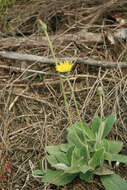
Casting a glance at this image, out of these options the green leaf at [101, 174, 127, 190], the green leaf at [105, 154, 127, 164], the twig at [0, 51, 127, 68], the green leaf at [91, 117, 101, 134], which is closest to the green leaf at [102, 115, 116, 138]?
the green leaf at [91, 117, 101, 134]

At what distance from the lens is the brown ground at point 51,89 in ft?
6.77

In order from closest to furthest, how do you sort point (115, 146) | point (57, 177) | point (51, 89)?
point (57, 177)
point (115, 146)
point (51, 89)

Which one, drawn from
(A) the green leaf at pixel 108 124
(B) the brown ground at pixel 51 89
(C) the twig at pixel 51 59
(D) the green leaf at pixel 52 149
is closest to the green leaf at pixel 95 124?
(A) the green leaf at pixel 108 124

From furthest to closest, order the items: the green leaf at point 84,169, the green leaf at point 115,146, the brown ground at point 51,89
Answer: the brown ground at point 51,89 < the green leaf at point 115,146 < the green leaf at point 84,169

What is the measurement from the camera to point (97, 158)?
1762 mm

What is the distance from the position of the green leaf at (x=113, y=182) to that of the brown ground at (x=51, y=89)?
0.25ft

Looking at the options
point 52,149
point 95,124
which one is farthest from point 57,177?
point 95,124

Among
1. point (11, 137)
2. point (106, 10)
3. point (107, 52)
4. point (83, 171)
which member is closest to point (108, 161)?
point (83, 171)

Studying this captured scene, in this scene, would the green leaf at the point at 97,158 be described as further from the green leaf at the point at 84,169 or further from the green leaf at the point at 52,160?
the green leaf at the point at 52,160

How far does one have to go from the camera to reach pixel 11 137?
216cm

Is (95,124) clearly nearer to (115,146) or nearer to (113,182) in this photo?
(115,146)

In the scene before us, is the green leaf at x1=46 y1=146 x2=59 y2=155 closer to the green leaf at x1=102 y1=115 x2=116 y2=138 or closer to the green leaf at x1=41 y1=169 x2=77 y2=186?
the green leaf at x1=41 y1=169 x2=77 y2=186

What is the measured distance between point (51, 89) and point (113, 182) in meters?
0.95

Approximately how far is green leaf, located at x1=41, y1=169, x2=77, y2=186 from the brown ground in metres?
0.06
